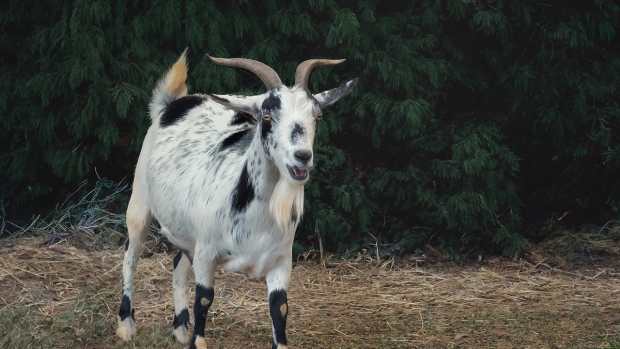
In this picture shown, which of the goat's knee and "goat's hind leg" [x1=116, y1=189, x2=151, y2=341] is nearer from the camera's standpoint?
the goat's knee

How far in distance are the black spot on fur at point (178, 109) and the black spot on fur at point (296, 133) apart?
1644 mm

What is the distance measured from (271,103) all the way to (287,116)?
0.42 ft

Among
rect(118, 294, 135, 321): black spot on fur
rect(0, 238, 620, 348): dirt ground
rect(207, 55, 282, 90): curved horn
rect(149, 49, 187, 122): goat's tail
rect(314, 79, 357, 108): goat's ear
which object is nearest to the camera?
rect(207, 55, 282, 90): curved horn

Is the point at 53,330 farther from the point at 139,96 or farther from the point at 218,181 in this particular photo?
the point at 139,96

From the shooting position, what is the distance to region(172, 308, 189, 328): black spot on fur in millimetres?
5883

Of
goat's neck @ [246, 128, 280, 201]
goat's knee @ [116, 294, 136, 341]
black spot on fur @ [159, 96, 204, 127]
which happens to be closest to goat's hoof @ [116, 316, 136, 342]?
goat's knee @ [116, 294, 136, 341]

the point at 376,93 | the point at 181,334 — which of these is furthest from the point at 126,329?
the point at 376,93

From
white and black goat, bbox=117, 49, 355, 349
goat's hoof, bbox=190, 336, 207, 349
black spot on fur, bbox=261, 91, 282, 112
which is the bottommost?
goat's hoof, bbox=190, 336, 207, 349

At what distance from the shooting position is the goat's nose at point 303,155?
445 centimetres

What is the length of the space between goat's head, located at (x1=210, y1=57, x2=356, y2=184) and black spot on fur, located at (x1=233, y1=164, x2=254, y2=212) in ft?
0.74

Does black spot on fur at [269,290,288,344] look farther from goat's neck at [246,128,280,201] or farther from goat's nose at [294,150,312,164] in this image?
goat's nose at [294,150,312,164]

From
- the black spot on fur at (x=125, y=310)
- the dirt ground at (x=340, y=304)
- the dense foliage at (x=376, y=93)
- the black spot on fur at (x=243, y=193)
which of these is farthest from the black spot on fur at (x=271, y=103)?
the dense foliage at (x=376, y=93)

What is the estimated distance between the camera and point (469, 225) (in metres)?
7.43

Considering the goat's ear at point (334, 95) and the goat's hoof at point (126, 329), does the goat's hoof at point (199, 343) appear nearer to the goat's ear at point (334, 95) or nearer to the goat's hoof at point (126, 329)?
the goat's hoof at point (126, 329)
